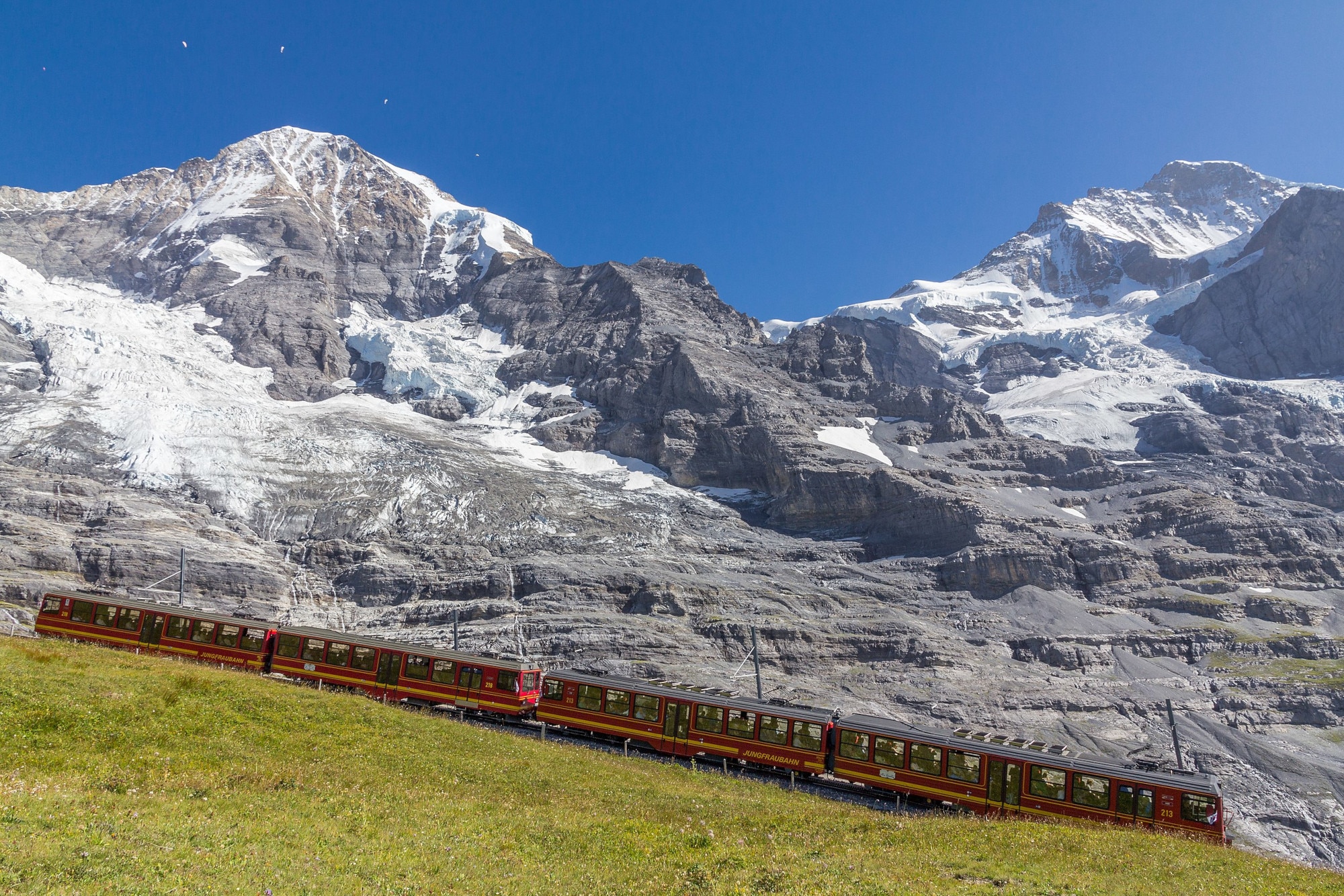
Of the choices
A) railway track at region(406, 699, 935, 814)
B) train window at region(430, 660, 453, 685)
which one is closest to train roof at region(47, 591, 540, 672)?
train window at region(430, 660, 453, 685)

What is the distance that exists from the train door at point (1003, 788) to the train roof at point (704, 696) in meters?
6.26

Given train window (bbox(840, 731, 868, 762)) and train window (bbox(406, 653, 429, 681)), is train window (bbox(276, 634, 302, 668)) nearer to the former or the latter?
train window (bbox(406, 653, 429, 681))

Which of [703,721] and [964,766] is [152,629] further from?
[964,766]

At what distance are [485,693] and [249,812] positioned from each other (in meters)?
20.5

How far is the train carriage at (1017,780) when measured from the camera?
86.9 feet

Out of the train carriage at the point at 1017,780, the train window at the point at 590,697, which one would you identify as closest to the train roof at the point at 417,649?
the train window at the point at 590,697

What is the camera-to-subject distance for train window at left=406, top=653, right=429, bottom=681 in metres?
36.1

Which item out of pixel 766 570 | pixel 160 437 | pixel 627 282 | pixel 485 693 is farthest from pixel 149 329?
pixel 485 693

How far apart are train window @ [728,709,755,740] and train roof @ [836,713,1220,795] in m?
3.49

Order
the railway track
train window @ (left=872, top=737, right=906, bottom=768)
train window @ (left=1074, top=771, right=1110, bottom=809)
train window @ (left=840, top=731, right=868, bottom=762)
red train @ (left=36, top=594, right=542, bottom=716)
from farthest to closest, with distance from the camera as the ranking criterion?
red train @ (left=36, top=594, right=542, bottom=716) < train window @ (left=840, top=731, right=868, bottom=762) < train window @ (left=872, top=737, right=906, bottom=768) < the railway track < train window @ (left=1074, top=771, right=1110, bottom=809)

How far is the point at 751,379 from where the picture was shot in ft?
553

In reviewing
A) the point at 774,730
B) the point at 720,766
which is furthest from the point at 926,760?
the point at 720,766

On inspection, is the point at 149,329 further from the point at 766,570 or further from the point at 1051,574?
the point at 1051,574

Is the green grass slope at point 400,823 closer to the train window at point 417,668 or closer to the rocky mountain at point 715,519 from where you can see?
the train window at point 417,668
